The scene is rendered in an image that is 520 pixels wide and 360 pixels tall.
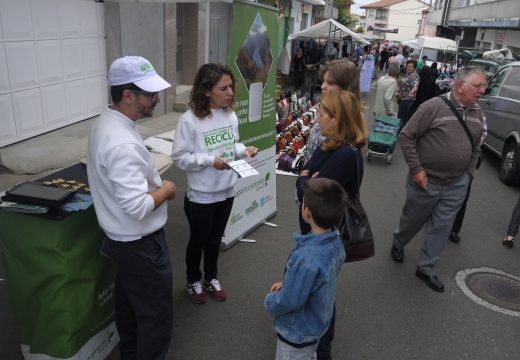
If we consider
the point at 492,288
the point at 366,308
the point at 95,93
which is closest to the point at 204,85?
the point at 366,308

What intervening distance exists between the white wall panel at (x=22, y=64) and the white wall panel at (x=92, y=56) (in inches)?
50.3

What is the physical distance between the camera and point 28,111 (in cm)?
639

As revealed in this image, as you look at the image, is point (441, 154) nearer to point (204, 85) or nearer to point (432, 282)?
point (432, 282)

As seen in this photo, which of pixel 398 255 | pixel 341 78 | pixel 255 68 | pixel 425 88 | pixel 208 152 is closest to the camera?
pixel 341 78

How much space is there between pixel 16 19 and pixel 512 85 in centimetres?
828

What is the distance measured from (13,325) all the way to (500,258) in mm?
4811

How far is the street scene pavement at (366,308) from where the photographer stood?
3.08m

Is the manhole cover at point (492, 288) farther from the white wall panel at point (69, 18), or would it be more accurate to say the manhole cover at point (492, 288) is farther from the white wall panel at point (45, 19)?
the white wall panel at point (69, 18)

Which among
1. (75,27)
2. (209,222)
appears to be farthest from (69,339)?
(75,27)

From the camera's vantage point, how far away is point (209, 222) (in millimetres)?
3193

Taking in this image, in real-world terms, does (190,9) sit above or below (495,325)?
above

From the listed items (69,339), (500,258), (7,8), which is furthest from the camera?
(7,8)

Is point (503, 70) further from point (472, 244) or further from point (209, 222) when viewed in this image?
point (209, 222)

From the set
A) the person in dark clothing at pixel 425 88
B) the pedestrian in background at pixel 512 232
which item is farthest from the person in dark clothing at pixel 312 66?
the pedestrian in background at pixel 512 232
